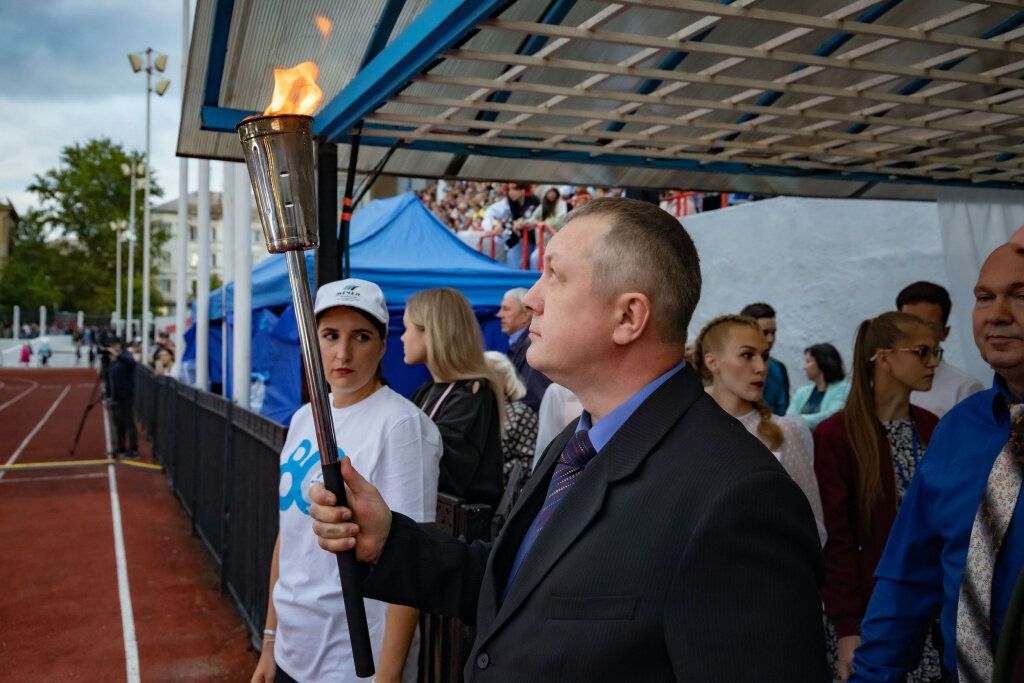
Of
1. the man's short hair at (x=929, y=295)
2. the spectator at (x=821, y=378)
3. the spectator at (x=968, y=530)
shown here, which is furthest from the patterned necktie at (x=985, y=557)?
the spectator at (x=821, y=378)

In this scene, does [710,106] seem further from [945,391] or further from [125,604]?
[125,604]

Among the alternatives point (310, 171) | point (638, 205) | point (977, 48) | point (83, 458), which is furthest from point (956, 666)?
point (83, 458)

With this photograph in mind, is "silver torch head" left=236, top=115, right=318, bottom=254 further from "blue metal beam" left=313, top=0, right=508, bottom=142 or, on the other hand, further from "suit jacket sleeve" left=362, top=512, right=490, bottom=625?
"blue metal beam" left=313, top=0, right=508, bottom=142

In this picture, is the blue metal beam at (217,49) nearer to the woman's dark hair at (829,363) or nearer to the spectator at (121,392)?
the woman's dark hair at (829,363)

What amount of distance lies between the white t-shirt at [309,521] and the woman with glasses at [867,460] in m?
1.77

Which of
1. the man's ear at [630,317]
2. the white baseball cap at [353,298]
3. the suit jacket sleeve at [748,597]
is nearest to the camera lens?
the suit jacket sleeve at [748,597]

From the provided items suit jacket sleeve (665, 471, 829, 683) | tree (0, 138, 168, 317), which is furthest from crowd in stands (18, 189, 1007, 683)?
tree (0, 138, 168, 317)

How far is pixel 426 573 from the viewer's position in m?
1.96

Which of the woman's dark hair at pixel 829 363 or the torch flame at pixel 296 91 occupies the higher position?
the torch flame at pixel 296 91

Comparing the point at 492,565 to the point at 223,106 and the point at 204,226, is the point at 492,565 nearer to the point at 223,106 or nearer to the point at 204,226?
the point at 223,106

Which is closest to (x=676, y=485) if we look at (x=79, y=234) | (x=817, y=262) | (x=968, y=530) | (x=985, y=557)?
(x=985, y=557)

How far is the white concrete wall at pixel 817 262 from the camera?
365 inches

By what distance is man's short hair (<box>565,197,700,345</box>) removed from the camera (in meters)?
1.62

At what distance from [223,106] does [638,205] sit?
351 cm
